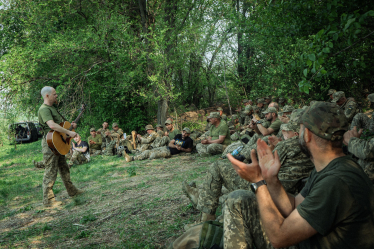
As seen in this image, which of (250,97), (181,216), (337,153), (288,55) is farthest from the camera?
(250,97)

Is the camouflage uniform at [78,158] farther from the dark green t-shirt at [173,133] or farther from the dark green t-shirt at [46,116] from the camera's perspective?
the dark green t-shirt at [46,116]

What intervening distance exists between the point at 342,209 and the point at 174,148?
9982 mm

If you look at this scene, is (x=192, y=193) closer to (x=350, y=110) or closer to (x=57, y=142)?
(x=57, y=142)

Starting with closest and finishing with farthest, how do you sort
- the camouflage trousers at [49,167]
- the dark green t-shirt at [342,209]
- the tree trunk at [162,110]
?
1. the dark green t-shirt at [342,209]
2. the camouflage trousers at [49,167]
3. the tree trunk at [162,110]

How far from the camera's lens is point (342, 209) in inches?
65.6

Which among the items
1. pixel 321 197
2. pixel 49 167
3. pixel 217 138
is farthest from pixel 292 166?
pixel 217 138

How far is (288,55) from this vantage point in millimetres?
11695

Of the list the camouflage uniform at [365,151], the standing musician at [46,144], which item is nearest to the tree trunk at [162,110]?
the standing musician at [46,144]

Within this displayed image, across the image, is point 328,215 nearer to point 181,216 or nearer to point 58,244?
point 181,216

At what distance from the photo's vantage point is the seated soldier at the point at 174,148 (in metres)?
11.3

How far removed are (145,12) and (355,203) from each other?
15379mm

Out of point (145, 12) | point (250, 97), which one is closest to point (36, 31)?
point (145, 12)

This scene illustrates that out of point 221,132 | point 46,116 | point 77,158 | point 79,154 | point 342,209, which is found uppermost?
point 46,116

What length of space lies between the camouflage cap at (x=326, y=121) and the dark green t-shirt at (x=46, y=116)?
5007 mm
